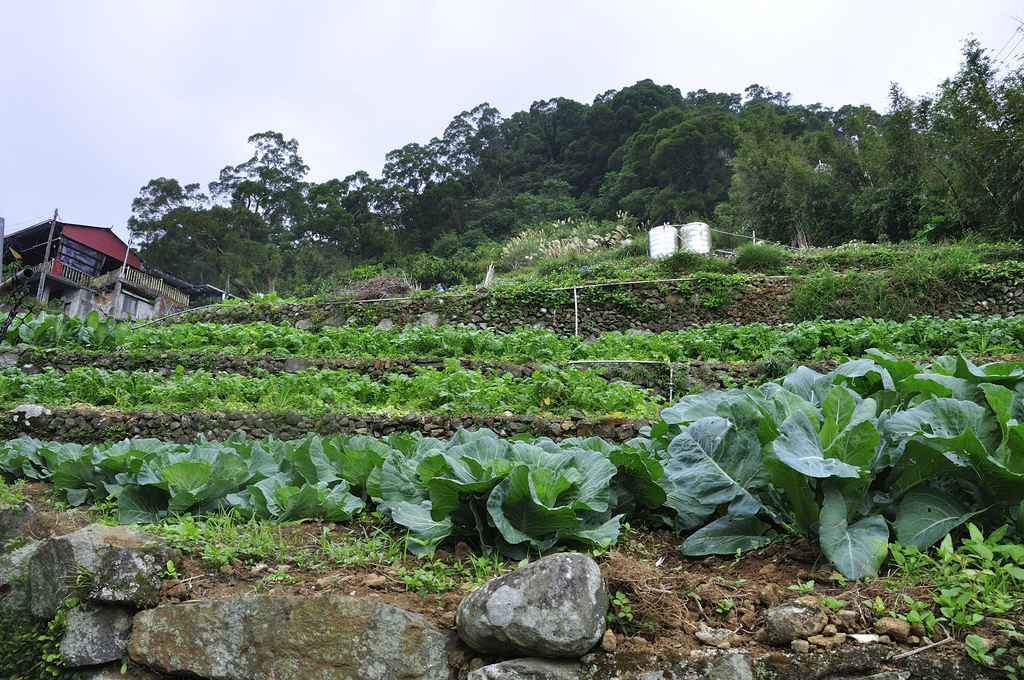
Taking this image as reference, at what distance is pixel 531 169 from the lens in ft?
124

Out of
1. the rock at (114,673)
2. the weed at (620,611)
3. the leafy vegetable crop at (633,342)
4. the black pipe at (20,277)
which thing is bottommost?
the rock at (114,673)

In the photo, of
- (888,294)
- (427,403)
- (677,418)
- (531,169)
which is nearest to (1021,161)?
(888,294)

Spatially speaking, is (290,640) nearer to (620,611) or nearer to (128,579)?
(128,579)

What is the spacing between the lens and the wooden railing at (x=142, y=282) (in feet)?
67.7

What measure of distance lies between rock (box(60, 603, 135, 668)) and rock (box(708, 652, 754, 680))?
1585 mm

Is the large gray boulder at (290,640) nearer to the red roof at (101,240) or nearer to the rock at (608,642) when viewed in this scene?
the rock at (608,642)

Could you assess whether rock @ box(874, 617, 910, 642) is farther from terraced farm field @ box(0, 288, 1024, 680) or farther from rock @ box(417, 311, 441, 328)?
rock @ box(417, 311, 441, 328)

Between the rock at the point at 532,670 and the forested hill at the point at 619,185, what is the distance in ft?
43.5

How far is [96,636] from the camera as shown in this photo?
1847 millimetres

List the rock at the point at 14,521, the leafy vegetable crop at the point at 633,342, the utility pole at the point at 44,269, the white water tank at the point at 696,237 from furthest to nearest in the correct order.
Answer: the utility pole at the point at 44,269, the white water tank at the point at 696,237, the leafy vegetable crop at the point at 633,342, the rock at the point at 14,521

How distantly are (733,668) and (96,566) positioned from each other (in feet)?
5.83

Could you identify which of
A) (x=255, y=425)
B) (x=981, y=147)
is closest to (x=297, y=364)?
(x=255, y=425)

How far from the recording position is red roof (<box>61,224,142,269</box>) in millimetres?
20597

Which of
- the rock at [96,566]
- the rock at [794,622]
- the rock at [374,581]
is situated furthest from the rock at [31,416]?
the rock at [794,622]
